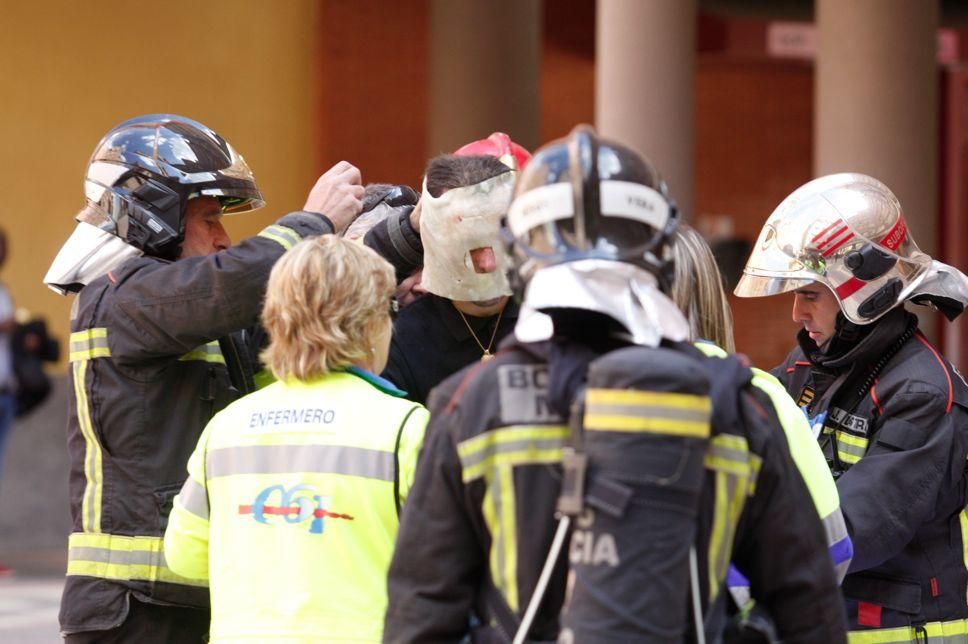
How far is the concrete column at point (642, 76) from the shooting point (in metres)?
8.83

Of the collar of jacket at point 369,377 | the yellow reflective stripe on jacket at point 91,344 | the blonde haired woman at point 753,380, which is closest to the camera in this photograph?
the blonde haired woman at point 753,380

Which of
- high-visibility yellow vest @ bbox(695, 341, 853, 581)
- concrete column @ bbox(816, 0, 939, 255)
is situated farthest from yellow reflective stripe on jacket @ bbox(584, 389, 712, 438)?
concrete column @ bbox(816, 0, 939, 255)

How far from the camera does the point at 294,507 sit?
2770mm

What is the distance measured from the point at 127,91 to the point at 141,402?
25.9 feet

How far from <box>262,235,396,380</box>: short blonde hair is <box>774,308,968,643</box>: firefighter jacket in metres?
1.13

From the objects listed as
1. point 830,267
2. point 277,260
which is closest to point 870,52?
point 830,267

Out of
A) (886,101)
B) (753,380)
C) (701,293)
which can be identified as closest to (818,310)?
(701,293)

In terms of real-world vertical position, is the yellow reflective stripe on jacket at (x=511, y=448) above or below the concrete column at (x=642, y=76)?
below

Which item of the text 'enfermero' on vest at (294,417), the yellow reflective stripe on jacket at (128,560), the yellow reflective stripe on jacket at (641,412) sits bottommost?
the yellow reflective stripe on jacket at (128,560)

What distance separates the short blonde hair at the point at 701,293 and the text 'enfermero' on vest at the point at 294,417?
0.75 meters

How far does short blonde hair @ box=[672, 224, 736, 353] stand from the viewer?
302 cm

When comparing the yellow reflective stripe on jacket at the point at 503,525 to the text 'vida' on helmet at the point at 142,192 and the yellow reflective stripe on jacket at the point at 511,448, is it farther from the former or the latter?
the text 'vida' on helmet at the point at 142,192

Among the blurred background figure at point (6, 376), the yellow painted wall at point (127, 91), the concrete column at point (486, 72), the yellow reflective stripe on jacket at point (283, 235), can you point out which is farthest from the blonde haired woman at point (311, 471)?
the yellow painted wall at point (127, 91)

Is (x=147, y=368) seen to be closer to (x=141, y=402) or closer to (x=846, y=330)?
(x=141, y=402)
